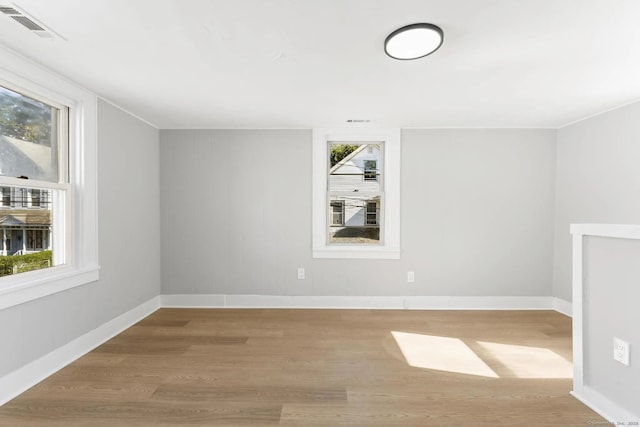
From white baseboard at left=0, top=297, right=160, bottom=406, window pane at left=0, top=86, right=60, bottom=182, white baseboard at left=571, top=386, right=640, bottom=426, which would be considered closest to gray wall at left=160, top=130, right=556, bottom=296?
white baseboard at left=0, top=297, right=160, bottom=406

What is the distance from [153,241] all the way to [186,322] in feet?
3.57

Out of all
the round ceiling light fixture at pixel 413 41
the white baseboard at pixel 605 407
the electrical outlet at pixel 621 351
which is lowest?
the white baseboard at pixel 605 407

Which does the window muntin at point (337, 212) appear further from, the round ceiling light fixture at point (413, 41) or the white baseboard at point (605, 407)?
the white baseboard at point (605, 407)

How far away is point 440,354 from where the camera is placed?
8.81ft

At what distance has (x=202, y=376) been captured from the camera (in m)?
2.31

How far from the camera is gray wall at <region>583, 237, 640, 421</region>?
1.71 m

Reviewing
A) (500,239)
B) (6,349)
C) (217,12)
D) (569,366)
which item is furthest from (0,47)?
(500,239)

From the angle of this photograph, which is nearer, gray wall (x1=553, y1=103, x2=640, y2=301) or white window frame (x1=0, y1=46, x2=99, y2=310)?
white window frame (x1=0, y1=46, x2=99, y2=310)

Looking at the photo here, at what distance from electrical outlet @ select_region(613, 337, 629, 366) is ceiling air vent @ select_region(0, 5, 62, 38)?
3676 mm

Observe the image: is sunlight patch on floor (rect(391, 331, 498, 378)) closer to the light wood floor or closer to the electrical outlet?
the light wood floor

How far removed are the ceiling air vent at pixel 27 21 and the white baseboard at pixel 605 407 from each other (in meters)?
3.87

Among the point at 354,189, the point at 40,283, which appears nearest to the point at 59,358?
the point at 40,283

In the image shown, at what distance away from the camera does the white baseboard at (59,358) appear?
2035 millimetres

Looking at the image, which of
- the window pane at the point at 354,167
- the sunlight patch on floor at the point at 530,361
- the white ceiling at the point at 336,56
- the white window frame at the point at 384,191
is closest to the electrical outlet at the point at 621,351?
the sunlight patch on floor at the point at 530,361
